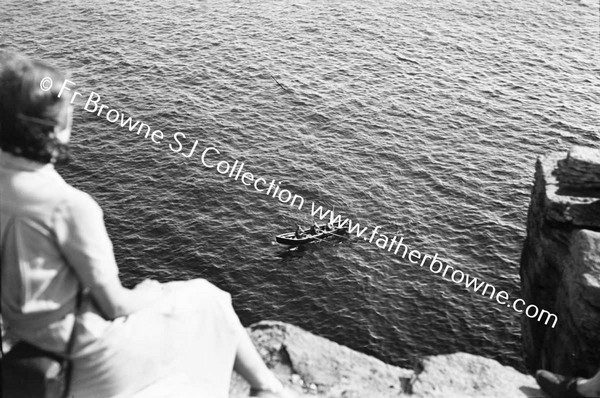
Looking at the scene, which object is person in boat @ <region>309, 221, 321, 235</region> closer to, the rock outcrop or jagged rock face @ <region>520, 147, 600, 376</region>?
jagged rock face @ <region>520, 147, 600, 376</region>

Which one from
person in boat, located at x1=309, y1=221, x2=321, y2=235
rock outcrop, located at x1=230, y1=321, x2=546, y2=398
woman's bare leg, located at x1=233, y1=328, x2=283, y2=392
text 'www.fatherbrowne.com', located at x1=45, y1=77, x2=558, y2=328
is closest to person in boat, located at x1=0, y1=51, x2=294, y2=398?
woman's bare leg, located at x1=233, y1=328, x2=283, y2=392

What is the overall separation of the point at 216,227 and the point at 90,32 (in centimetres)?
3935

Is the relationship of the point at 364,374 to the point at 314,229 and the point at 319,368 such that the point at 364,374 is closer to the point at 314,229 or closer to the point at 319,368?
the point at 319,368

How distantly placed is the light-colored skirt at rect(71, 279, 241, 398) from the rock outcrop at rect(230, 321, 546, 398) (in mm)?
2085

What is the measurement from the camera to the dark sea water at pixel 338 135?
3841 cm

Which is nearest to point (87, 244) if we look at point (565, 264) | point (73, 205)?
point (73, 205)

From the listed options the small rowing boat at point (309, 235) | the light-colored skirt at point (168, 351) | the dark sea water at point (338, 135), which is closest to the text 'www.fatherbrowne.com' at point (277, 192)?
the dark sea water at point (338, 135)

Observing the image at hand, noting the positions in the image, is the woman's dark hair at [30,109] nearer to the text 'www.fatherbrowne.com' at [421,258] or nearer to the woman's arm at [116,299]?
the woman's arm at [116,299]

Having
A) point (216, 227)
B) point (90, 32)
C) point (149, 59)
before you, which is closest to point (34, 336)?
point (216, 227)

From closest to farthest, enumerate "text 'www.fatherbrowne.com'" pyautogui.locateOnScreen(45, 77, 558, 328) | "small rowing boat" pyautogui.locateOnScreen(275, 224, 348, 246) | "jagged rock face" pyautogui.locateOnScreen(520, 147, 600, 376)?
1. "jagged rock face" pyautogui.locateOnScreen(520, 147, 600, 376)
2. "text 'www.fatherbrowne.com'" pyautogui.locateOnScreen(45, 77, 558, 328)
3. "small rowing boat" pyautogui.locateOnScreen(275, 224, 348, 246)

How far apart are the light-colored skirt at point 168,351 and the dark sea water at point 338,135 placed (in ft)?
95.7

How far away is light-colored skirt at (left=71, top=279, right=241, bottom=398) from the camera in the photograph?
478cm

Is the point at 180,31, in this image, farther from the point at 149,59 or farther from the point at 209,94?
the point at 209,94

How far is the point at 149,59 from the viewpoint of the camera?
217 ft
